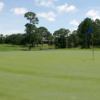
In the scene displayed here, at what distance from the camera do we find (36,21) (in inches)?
3757

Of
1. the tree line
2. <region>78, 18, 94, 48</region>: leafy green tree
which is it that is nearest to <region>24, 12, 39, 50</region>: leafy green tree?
the tree line

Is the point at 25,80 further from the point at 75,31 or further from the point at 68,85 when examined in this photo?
the point at 75,31

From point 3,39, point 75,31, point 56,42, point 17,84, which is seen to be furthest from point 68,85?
point 3,39

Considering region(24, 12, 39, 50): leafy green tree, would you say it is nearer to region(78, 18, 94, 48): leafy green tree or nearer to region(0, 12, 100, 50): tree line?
region(0, 12, 100, 50): tree line

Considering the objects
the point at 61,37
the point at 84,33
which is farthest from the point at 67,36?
the point at 84,33

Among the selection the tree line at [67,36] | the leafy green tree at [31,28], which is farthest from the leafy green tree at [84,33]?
the leafy green tree at [31,28]

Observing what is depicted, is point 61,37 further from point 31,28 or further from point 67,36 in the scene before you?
point 31,28

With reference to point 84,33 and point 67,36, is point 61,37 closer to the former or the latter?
point 67,36

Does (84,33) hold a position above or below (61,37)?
above

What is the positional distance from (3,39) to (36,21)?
1402 inches

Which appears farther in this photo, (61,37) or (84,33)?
(61,37)

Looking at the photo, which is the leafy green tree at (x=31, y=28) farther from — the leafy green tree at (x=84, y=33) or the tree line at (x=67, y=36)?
the leafy green tree at (x=84, y=33)

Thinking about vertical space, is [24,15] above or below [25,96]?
above

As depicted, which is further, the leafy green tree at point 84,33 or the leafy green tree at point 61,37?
the leafy green tree at point 61,37
